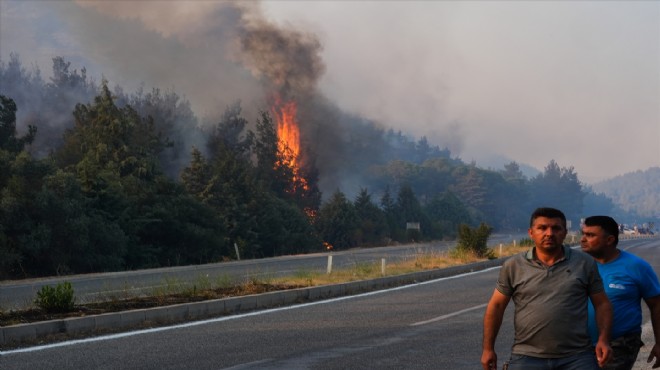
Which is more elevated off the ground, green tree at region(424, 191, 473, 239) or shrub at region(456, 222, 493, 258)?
green tree at region(424, 191, 473, 239)

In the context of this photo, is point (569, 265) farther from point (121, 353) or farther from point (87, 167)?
point (87, 167)

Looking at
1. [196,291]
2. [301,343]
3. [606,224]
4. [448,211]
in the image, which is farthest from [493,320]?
[448,211]

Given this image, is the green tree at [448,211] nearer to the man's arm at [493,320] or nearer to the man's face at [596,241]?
the man's face at [596,241]

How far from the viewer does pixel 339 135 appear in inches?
4213

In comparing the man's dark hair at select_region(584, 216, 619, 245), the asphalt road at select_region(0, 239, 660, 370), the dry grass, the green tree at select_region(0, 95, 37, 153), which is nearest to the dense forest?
the green tree at select_region(0, 95, 37, 153)

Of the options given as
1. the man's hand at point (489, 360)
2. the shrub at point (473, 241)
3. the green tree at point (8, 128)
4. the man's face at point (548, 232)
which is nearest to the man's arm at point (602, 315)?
the man's face at point (548, 232)

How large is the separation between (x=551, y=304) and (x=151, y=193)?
3961cm

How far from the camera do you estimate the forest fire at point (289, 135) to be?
83.2m

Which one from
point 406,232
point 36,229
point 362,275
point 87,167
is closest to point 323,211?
point 406,232

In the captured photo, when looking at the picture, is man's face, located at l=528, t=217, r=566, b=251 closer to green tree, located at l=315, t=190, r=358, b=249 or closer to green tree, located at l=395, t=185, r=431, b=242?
green tree, located at l=315, t=190, r=358, b=249

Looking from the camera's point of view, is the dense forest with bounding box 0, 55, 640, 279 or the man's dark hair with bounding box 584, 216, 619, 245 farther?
the dense forest with bounding box 0, 55, 640, 279

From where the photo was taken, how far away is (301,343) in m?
12.1

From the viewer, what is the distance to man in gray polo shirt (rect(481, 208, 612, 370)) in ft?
17.4

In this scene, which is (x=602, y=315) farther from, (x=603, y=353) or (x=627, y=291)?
(x=627, y=291)
